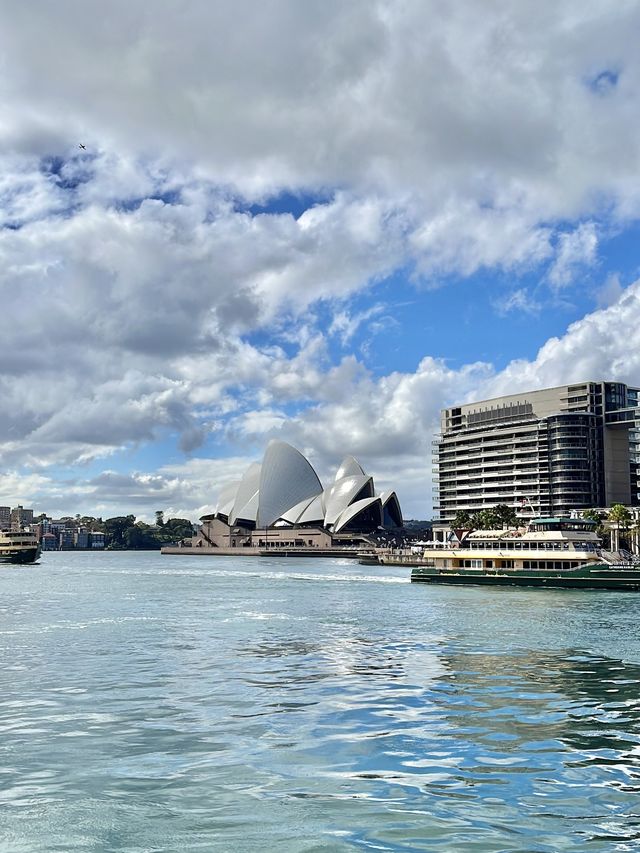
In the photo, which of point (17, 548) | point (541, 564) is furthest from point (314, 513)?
point (541, 564)

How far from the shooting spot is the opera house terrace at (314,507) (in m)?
188

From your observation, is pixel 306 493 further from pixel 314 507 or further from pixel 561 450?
pixel 561 450

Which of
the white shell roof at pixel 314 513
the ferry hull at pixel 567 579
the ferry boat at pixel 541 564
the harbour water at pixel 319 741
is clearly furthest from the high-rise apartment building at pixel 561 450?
the harbour water at pixel 319 741

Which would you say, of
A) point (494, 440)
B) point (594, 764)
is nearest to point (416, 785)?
point (594, 764)

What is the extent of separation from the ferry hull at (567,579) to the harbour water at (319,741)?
2913 cm

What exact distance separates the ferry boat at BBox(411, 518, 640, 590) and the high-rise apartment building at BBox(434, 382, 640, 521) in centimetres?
8417

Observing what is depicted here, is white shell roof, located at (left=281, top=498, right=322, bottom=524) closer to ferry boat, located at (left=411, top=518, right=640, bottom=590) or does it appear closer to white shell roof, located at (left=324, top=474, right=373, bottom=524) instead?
white shell roof, located at (left=324, top=474, right=373, bottom=524)

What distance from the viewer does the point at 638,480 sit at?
15950 cm

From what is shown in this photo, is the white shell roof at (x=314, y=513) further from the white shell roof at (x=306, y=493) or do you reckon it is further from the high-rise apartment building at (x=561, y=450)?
the high-rise apartment building at (x=561, y=450)

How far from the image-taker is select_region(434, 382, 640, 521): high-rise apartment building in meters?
157

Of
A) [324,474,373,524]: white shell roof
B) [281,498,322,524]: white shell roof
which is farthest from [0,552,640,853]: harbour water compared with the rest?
[281,498,322,524]: white shell roof

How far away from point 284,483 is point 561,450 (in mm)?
66953

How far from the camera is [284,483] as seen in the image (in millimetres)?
196750

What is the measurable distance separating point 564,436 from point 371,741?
148m
